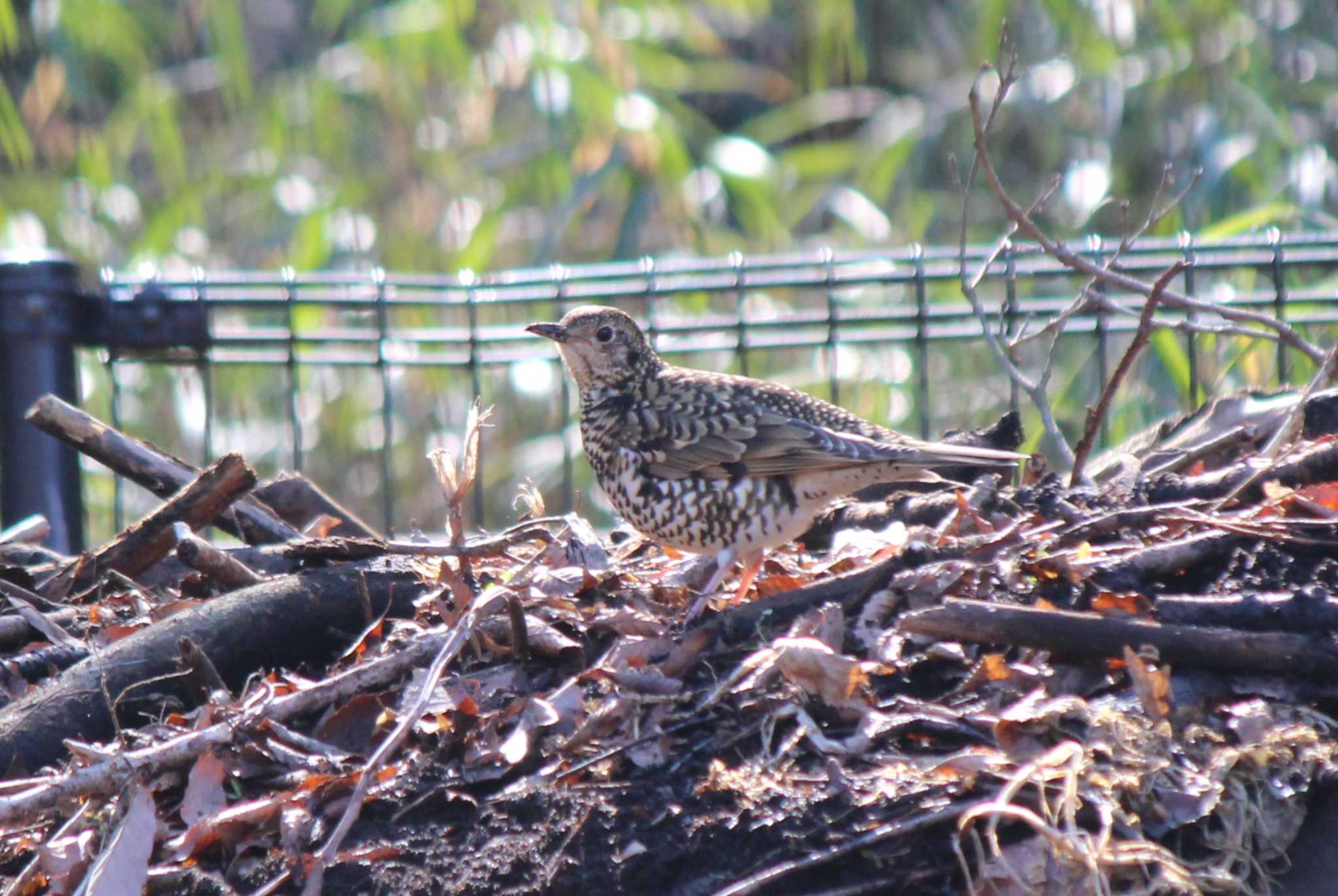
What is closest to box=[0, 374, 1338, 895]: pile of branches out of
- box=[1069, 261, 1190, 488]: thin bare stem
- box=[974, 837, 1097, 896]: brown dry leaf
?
box=[974, 837, 1097, 896]: brown dry leaf

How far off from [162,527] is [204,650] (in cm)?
56

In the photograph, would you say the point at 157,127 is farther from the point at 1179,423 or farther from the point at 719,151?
the point at 1179,423

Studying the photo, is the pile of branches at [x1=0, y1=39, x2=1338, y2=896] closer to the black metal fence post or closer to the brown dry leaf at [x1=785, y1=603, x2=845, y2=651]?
the brown dry leaf at [x1=785, y1=603, x2=845, y2=651]

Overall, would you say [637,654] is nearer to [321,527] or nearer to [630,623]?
[630,623]

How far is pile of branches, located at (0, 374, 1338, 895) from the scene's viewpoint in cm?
242

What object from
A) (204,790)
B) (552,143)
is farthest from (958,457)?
(552,143)

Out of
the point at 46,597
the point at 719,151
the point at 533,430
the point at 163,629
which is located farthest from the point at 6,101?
the point at 163,629

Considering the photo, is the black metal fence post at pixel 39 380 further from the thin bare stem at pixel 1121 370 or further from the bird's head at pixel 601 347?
the thin bare stem at pixel 1121 370

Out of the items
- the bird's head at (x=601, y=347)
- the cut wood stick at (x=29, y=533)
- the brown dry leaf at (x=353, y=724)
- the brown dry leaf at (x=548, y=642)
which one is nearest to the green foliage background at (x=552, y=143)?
the bird's head at (x=601, y=347)

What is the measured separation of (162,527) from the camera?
364cm

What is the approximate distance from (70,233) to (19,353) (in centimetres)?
→ 486

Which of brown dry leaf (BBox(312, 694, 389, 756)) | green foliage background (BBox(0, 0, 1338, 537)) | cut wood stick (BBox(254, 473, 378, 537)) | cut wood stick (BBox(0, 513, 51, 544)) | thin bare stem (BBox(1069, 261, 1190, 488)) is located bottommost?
brown dry leaf (BBox(312, 694, 389, 756))

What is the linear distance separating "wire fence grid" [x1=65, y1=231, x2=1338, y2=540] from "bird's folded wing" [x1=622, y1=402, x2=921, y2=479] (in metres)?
0.53

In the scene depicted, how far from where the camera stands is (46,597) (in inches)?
146
